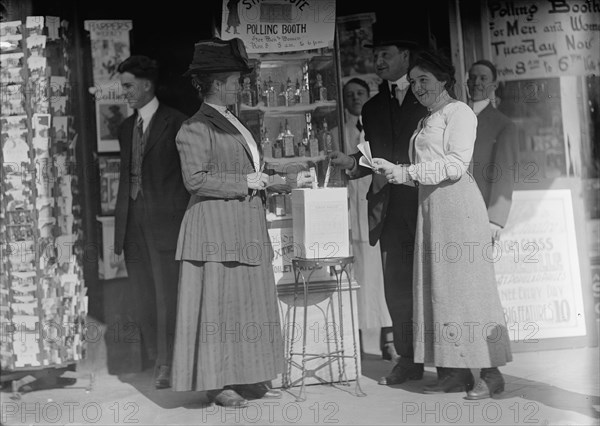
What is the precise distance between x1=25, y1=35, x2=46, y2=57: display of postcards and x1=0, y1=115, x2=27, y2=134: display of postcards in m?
0.38

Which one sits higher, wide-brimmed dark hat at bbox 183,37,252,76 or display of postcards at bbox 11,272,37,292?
wide-brimmed dark hat at bbox 183,37,252,76

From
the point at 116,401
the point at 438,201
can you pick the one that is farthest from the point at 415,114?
the point at 116,401

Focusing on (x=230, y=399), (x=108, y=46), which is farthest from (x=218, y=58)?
(x=230, y=399)

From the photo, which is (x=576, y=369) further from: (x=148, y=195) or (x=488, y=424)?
(x=148, y=195)

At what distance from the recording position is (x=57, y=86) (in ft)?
18.6

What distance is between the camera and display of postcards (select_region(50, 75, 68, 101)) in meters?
5.64

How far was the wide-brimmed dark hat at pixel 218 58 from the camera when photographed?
5055 millimetres

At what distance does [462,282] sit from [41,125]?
267cm

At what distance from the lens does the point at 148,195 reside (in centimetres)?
587

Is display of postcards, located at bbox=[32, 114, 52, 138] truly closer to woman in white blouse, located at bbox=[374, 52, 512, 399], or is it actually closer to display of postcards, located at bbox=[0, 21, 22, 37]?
display of postcards, located at bbox=[0, 21, 22, 37]

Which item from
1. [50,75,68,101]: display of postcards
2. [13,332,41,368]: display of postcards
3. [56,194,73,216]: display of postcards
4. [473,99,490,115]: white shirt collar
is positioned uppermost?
[50,75,68,101]: display of postcards

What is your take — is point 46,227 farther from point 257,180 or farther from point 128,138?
point 257,180

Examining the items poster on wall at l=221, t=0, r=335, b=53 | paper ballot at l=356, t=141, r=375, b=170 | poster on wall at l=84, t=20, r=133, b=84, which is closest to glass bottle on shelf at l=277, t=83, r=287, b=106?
poster on wall at l=221, t=0, r=335, b=53

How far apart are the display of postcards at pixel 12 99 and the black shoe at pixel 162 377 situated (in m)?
1.81
